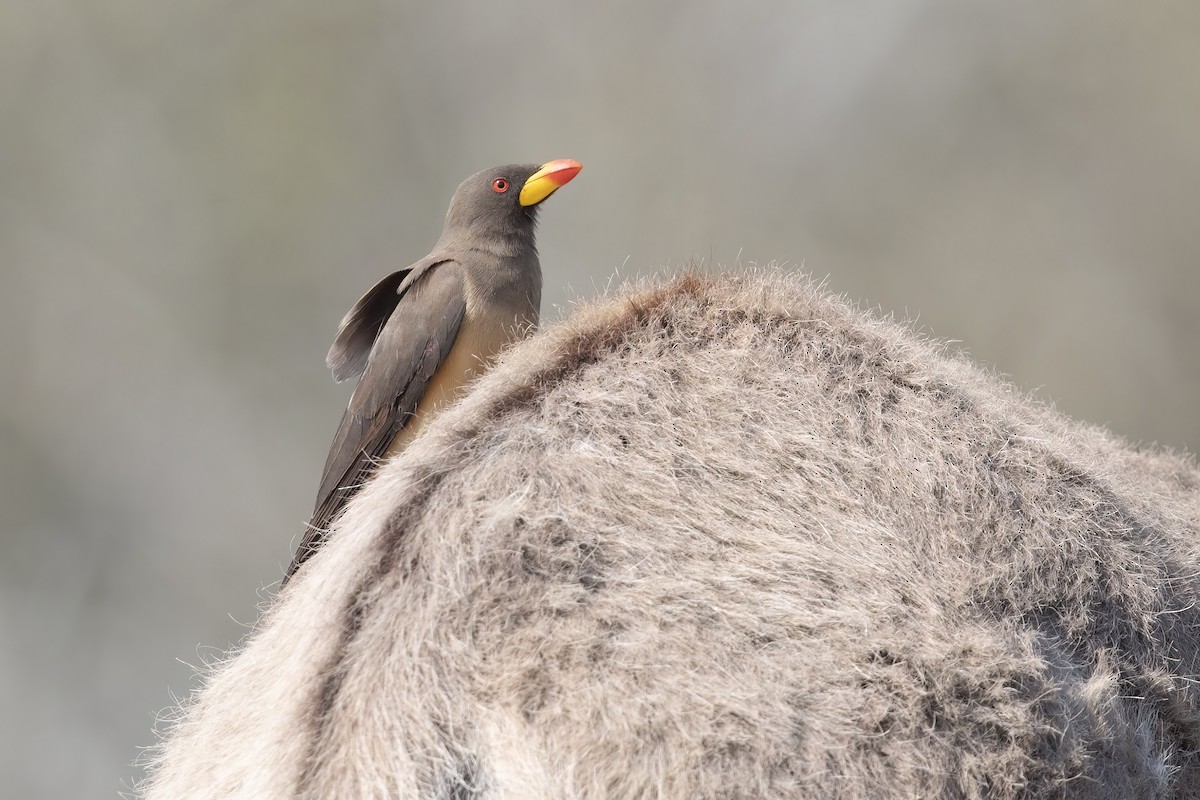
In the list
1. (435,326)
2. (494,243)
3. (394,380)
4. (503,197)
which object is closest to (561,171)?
(503,197)

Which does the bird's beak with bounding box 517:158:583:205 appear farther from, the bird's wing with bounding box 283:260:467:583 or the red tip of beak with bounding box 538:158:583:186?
the bird's wing with bounding box 283:260:467:583

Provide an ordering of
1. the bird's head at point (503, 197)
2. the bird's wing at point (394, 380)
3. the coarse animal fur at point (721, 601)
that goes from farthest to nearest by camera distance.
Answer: the bird's head at point (503, 197)
the bird's wing at point (394, 380)
the coarse animal fur at point (721, 601)

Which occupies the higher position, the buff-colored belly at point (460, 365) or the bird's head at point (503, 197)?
the bird's head at point (503, 197)

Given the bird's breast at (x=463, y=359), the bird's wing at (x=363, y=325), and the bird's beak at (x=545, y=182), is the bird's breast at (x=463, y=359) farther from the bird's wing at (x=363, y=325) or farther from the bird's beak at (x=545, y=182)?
the bird's beak at (x=545, y=182)

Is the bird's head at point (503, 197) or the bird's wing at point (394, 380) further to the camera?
the bird's head at point (503, 197)

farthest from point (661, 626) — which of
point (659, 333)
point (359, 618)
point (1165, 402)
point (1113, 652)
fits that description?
point (1165, 402)

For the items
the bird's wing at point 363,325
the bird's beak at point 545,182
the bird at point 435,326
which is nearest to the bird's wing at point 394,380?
the bird at point 435,326

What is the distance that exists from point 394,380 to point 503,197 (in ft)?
3.12

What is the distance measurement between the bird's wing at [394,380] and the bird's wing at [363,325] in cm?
27

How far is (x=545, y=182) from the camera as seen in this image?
4.50 meters

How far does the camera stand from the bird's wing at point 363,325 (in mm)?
4390

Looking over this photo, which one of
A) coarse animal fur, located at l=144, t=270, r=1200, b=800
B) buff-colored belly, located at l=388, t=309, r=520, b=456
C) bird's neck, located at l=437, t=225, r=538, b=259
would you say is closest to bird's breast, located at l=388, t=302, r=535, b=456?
buff-colored belly, located at l=388, t=309, r=520, b=456

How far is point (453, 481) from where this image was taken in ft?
8.08

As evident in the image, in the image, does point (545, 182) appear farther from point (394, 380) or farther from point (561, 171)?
point (394, 380)
